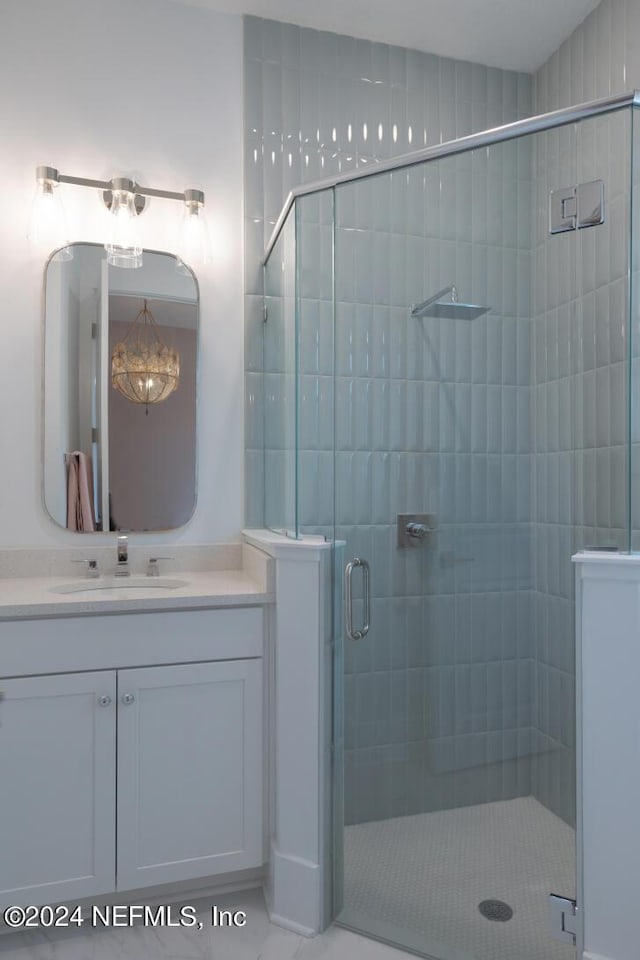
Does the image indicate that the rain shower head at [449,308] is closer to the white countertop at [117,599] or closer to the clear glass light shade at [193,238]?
the white countertop at [117,599]

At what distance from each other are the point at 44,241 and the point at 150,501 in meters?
0.93

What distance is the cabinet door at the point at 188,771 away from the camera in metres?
1.80

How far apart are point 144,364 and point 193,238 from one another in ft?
1.56

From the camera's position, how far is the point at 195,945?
174 cm

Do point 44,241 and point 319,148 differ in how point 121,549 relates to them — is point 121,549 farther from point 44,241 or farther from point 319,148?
point 319,148

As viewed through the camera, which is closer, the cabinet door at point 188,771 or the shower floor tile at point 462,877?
the shower floor tile at point 462,877

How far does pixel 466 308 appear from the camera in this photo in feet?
5.39

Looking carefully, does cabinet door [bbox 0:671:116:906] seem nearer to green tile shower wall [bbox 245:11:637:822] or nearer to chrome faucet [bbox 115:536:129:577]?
chrome faucet [bbox 115:536:129:577]

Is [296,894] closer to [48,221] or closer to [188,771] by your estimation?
[188,771]

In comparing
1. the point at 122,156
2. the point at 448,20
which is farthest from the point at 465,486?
the point at 448,20

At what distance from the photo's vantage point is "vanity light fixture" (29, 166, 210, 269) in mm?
2162

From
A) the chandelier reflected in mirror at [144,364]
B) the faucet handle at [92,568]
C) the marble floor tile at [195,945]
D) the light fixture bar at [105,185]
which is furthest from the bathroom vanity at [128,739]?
the light fixture bar at [105,185]

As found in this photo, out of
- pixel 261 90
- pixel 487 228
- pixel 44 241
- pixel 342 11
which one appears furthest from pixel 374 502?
pixel 342 11

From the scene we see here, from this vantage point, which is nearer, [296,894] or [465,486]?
[465,486]
